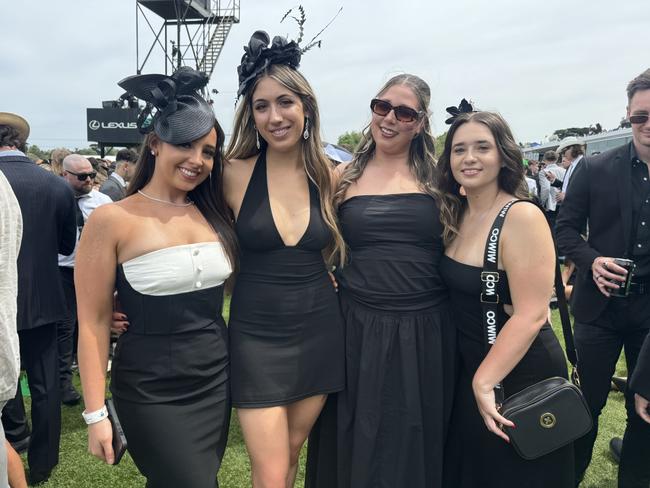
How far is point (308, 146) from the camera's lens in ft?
8.21

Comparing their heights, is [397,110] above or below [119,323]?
above

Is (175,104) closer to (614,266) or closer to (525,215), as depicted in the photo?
(525,215)

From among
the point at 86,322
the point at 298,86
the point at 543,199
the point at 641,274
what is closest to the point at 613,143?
the point at 543,199

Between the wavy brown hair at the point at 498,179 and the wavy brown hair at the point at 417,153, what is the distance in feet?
0.35

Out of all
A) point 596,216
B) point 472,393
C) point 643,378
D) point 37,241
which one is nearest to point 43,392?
point 37,241

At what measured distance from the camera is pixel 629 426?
9.47 ft

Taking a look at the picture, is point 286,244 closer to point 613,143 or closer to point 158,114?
point 158,114

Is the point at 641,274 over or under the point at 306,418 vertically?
over

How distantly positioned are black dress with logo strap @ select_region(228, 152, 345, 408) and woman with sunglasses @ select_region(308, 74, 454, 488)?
15 centimetres

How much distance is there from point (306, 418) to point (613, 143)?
16.1 meters

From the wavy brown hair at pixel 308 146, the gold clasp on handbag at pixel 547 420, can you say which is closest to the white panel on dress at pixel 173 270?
the wavy brown hair at pixel 308 146

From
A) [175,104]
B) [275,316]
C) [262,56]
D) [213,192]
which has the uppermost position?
[262,56]

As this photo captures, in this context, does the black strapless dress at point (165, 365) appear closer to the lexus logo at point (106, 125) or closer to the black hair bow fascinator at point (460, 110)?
the black hair bow fascinator at point (460, 110)

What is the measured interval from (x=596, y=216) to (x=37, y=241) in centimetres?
353
